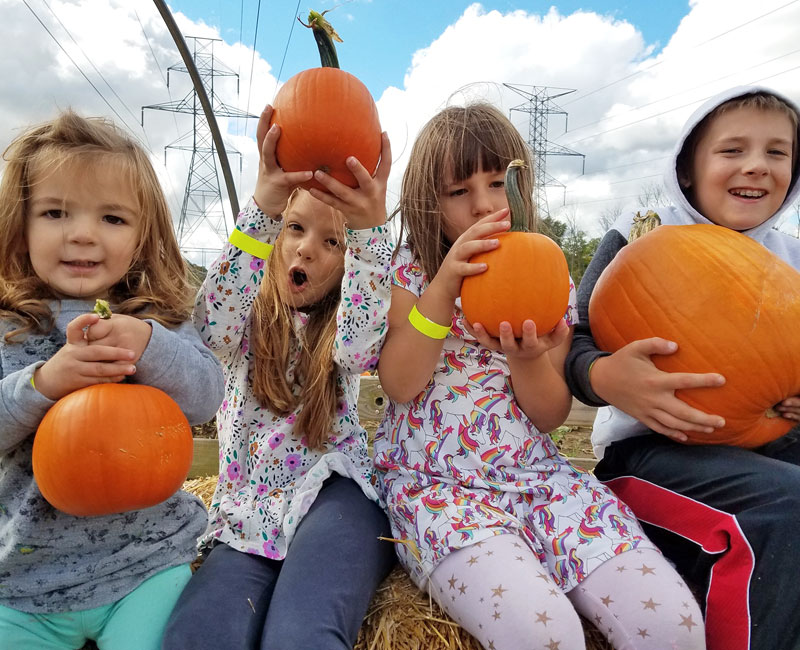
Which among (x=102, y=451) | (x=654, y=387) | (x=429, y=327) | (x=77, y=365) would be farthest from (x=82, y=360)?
(x=654, y=387)

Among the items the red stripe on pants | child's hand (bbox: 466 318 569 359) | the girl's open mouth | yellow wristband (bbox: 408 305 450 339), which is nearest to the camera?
the red stripe on pants

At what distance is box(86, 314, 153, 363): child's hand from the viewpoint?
1424 mm

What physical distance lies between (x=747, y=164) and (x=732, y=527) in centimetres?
124

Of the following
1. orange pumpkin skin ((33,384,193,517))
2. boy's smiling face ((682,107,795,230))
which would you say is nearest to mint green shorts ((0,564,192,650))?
orange pumpkin skin ((33,384,193,517))

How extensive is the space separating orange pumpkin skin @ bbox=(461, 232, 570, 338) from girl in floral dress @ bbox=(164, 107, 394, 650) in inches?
16.1

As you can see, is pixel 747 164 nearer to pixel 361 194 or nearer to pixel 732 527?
pixel 732 527

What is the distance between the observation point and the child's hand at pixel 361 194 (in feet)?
5.36

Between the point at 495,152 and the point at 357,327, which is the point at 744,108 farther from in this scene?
the point at 357,327

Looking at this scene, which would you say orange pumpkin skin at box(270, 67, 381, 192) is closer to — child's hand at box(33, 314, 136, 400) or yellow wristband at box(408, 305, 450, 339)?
yellow wristband at box(408, 305, 450, 339)

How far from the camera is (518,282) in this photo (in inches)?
59.7

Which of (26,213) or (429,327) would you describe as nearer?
(26,213)

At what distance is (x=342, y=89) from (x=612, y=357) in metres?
1.17

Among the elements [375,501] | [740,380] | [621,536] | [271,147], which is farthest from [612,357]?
[271,147]

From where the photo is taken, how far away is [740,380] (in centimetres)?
159
